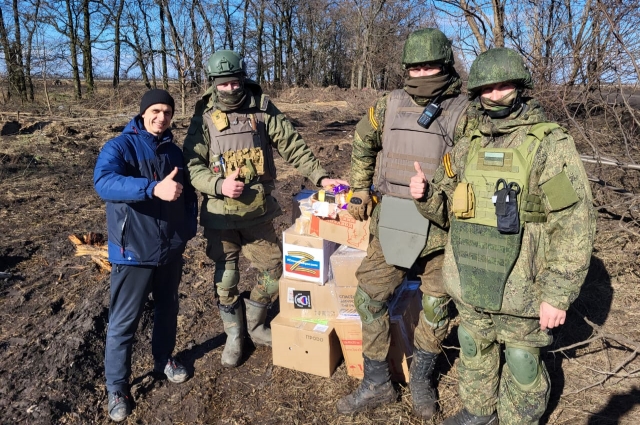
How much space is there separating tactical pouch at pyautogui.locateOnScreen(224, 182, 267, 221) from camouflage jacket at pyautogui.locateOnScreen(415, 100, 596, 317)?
1525mm

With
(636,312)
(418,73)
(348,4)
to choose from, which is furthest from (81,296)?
(348,4)

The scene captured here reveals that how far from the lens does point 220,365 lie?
391 centimetres

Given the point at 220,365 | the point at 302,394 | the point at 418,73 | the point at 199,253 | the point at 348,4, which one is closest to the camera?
the point at 418,73

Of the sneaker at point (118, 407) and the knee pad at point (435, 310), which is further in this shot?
the sneaker at point (118, 407)

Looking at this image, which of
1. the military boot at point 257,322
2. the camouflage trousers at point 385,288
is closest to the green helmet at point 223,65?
the camouflage trousers at point 385,288

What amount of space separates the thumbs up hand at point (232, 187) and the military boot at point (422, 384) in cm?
158

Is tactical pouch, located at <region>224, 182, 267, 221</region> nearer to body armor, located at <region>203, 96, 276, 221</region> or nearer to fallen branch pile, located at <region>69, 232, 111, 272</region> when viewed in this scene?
body armor, located at <region>203, 96, 276, 221</region>

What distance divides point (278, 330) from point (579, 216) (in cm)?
232

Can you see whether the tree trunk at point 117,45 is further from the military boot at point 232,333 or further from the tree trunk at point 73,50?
the military boot at point 232,333

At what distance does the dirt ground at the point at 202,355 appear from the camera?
3.25m

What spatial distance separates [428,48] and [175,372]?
2.88m

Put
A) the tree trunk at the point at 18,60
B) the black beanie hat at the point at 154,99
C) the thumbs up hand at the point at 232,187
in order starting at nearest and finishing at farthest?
the black beanie hat at the point at 154,99 < the thumbs up hand at the point at 232,187 < the tree trunk at the point at 18,60

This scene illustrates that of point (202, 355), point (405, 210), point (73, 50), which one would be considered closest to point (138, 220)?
point (202, 355)

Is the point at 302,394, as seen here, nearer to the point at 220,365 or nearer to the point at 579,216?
the point at 220,365
